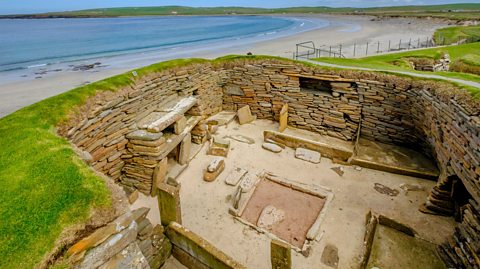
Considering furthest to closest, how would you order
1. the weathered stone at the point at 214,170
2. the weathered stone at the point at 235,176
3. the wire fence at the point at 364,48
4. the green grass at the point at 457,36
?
the green grass at the point at 457,36, the wire fence at the point at 364,48, the weathered stone at the point at 214,170, the weathered stone at the point at 235,176

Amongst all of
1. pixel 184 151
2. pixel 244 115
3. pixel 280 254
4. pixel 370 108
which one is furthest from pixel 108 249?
pixel 370 108

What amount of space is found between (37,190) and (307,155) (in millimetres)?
9517

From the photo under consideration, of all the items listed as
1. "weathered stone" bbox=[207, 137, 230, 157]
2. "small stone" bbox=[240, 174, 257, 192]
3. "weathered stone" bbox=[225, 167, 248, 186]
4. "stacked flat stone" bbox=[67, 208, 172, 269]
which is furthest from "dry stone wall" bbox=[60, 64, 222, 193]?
"small stone" bbox=[240, 174, 257, 192]

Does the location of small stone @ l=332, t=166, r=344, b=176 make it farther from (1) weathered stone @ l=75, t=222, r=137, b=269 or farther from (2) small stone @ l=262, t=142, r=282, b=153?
(1) weathered stone @ l=75, t=222, r=137, b=269

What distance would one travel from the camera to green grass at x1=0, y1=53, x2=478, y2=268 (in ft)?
12.4

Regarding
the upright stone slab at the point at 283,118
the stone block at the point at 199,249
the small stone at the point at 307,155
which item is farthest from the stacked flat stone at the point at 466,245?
the upright stone slab at the point at 283,118

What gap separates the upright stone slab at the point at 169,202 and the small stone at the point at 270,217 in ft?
9.41

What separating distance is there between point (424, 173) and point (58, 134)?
481 inches

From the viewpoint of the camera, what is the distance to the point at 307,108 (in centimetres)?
1428

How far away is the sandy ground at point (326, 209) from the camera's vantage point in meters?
7.48

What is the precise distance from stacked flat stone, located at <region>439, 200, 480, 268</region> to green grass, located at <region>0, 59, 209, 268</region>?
7600mm

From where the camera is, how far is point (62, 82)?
22.9 meters

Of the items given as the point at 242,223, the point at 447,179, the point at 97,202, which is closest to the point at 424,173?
the point at 447,179

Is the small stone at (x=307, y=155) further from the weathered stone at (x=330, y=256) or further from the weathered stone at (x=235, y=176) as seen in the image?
the weathered stone at (x=330, y=256)
